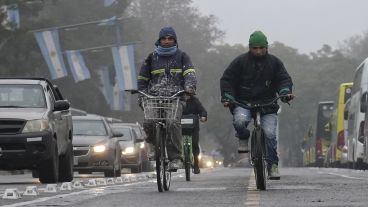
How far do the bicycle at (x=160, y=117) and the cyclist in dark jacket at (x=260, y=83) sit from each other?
69cm

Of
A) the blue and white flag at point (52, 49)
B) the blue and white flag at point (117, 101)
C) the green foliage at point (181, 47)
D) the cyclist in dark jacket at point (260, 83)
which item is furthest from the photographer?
the blue and white flag at point (117, 101)

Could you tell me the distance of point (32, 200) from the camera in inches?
501

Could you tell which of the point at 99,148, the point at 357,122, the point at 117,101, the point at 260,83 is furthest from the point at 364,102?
the point at 117,101

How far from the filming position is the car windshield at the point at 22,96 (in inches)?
727

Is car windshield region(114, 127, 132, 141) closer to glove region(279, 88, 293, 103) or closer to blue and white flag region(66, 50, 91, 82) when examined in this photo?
glove region(279, 88, 293, 103)

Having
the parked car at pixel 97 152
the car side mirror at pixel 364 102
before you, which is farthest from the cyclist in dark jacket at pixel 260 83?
the car side mirror at pixel 364 102

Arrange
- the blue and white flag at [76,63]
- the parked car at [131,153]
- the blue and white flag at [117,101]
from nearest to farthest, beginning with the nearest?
the parked car at [131,153], the blue and white flag at [76,63], the blue and white flag at [117,101]

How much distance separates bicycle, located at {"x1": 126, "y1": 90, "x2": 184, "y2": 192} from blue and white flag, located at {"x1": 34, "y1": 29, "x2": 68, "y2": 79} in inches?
1489

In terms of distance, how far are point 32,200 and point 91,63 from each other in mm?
68802

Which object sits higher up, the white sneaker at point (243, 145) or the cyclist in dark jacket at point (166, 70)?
the cyclist in dark jacket at point (166, 70)

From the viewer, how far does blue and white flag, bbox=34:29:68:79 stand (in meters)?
52.0

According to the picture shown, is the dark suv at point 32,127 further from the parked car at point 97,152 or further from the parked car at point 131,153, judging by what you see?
the parked car at point 131,153

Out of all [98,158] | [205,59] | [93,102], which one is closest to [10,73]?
[93,102]

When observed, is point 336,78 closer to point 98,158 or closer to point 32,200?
point 98,158
